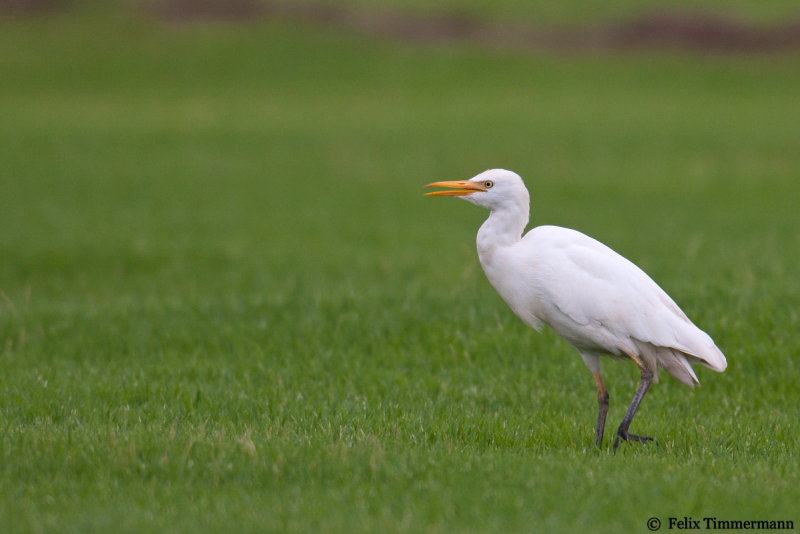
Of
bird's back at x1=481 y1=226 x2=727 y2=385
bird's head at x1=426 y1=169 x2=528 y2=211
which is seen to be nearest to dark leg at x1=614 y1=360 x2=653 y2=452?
bird's back at x1=481 y1=226 x2=727 y2=385

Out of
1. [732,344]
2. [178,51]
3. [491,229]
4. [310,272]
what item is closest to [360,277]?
→ [310,272]

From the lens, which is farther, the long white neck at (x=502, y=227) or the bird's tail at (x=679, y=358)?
the long white neck at (x=502, y=227)

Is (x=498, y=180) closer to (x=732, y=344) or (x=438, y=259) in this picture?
(x=732, y=344)

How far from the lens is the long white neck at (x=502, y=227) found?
6.56 metres

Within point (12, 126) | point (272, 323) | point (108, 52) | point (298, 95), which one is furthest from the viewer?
point (108, 52)

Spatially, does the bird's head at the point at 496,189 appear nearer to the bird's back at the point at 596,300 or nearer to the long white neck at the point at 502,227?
the long white neck at the point at 502,227

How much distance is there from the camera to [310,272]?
13852 mm

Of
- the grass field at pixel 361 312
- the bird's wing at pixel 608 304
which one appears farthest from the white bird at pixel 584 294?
the grass field at pixel 361 312

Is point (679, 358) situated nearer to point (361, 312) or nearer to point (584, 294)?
point (584, 294)

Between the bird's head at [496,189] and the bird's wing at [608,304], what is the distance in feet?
1.13

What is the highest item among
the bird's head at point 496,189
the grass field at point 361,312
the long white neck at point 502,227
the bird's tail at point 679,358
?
the bird's head at point 496,189

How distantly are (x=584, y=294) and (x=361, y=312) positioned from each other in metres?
3.40

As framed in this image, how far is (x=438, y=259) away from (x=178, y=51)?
2787 cm

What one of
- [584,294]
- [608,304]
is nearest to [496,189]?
[584,294]
